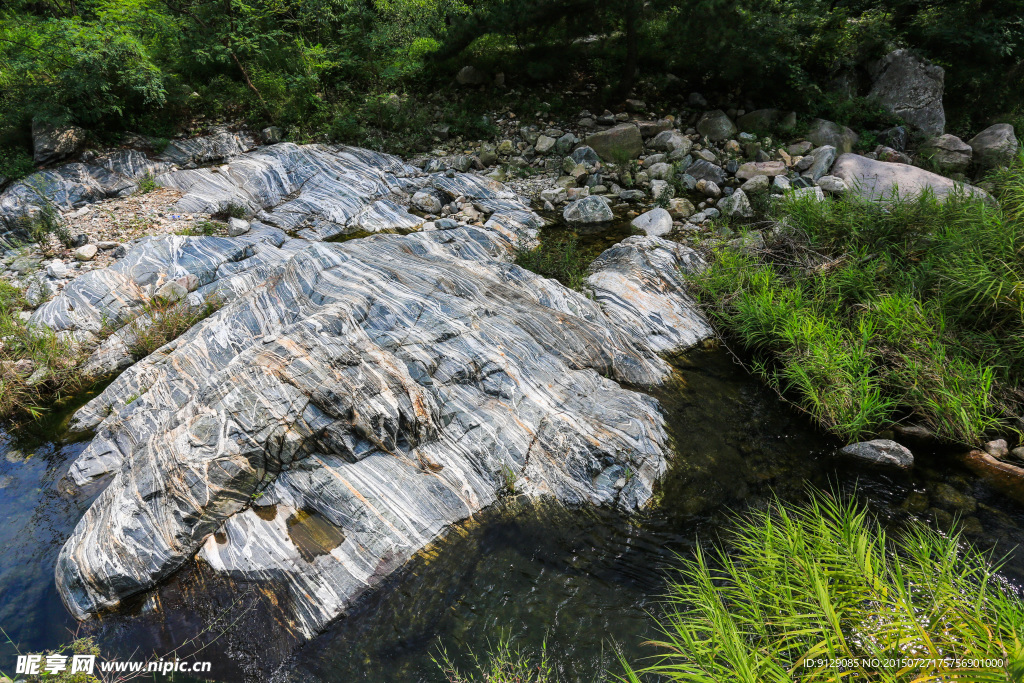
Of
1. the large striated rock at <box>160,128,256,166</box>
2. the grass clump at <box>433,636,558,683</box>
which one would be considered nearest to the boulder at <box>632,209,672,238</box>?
the grass clump at <box>433,636,558,683</box>

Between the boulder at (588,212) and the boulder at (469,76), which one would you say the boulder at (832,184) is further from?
the boulder at (469,76)

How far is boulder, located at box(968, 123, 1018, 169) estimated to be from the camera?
12134 millimetres

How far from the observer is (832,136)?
13070 mm

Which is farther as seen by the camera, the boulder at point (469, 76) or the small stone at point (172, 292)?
the boulder at point (469, 76)

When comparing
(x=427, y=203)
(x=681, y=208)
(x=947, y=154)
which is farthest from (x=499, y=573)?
(x=947, y=154)

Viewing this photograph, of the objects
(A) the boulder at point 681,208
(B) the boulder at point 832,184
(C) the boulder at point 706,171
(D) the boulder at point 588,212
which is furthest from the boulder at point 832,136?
(D) the boulder at point 588,212

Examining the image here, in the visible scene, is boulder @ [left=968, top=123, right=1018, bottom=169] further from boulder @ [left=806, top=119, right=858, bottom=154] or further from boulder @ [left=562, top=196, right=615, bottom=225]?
boulder @ [left=562, top=196, right=615, bottom=225]

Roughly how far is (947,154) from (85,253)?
18863 millimetres

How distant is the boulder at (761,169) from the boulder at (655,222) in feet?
9.15

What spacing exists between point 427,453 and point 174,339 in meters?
4.49

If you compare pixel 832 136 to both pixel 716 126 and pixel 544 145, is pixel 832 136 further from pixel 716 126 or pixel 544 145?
pixel 544 145

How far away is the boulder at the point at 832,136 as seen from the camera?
13.0 metres

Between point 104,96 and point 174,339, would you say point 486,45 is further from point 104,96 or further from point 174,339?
point 174,339

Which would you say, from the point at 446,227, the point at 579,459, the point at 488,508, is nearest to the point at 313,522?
the point at 488,508
